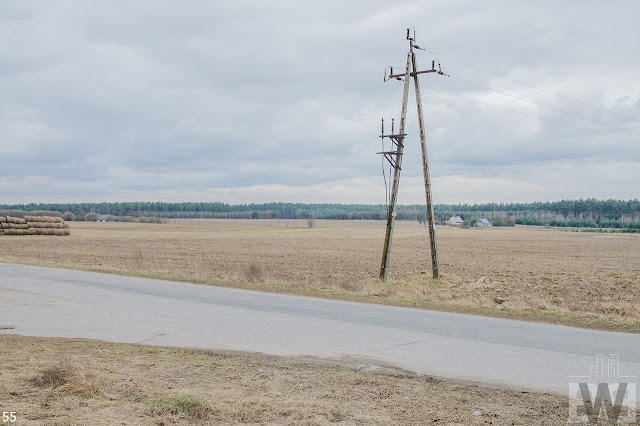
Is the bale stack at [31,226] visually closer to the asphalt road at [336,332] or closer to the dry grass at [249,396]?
the asphalt road at [336,332]

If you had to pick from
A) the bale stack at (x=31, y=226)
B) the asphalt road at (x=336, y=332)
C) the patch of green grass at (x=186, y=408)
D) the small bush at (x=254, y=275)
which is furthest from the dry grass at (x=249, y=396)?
Result: the bale stack at (x=31, y=226)

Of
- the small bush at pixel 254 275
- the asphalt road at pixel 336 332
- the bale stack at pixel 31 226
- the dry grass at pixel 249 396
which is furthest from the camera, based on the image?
the bale stack at pixel 31 226

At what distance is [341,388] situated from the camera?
Result: 7.04 meters

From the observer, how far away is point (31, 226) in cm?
6062

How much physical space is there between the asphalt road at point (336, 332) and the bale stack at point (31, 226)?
47382 millimetres

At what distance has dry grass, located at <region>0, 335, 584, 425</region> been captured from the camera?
5.95 metres

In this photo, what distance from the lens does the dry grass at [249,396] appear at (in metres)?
5.95

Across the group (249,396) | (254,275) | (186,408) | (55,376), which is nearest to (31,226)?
(254,275)

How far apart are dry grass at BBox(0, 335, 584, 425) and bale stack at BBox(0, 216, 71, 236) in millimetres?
56164

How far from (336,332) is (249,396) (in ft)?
14.4

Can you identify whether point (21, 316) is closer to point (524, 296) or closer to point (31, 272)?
point (31, 272)

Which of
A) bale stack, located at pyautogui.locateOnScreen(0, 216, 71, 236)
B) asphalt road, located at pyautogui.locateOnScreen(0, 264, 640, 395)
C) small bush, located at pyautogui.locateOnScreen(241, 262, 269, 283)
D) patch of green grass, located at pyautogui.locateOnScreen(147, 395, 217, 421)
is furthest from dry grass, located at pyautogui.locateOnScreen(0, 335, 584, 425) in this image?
bale stack, located at pyautogui.locateOnScreen(0, 216, 71, 236)

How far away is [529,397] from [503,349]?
2756 millimetres

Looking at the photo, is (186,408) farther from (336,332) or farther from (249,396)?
(336,332)
